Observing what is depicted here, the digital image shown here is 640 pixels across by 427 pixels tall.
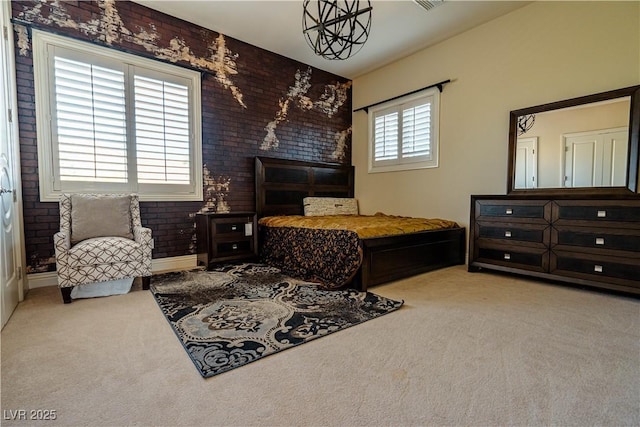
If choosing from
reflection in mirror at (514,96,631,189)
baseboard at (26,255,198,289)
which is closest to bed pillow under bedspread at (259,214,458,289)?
baseboard at (26,255,198,289)

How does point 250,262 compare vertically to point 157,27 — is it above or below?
below

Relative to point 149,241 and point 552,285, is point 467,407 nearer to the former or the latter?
point 552,285

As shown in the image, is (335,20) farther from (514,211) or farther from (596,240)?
(596,240)

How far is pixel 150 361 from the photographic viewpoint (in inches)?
63.9

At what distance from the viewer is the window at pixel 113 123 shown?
3043 mm

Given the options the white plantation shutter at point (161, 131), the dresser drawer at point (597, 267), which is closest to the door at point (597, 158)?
the dresser drawer at point (597, 267)

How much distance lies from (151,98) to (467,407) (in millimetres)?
4190

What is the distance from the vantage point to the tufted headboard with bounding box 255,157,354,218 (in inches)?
177

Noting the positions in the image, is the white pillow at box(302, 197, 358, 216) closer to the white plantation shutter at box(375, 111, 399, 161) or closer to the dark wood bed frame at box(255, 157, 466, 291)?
the dark wood bed frame at box(255, 157, 466, 291)

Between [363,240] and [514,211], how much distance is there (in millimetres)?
1793

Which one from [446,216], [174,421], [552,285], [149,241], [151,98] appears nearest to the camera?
[174,421]

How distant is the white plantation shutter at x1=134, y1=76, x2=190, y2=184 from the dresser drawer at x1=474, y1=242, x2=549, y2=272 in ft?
12.4

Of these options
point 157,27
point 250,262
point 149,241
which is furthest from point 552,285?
point 157,27

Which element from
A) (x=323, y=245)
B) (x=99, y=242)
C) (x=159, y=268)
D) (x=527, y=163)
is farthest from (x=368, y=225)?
(x=159, y=268)
